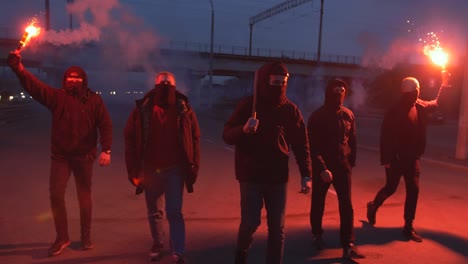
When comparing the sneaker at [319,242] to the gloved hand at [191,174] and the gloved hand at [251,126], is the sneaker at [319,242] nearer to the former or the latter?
the gloved hand at [191,174]

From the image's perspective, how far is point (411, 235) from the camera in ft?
17.7

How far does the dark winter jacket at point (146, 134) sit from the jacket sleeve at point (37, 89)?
34.4 inches

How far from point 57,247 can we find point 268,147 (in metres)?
2.53

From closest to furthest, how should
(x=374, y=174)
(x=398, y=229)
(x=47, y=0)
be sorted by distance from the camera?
(x=398, y=229)
(x=374, y=174)
(x=47, y=0)

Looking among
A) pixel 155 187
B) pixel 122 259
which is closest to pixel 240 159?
pixel 155 187

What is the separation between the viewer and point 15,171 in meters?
9.60

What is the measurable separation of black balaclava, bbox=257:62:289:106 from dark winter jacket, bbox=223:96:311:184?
5 cm

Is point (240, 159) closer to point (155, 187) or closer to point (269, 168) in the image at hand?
point (269, 168)

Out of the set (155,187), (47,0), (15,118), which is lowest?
(15,118)

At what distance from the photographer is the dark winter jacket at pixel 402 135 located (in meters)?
5.34

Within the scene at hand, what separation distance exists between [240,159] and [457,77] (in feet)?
158

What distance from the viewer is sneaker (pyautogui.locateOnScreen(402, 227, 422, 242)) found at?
534cm

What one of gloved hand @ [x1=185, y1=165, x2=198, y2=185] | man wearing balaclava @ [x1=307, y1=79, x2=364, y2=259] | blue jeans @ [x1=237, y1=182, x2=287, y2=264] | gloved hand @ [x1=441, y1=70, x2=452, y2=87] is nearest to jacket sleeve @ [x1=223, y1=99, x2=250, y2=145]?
blue jeans @ [x1=237, y1=182, x2=287, y2=264]

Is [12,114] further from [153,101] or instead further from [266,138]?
[266,138]
